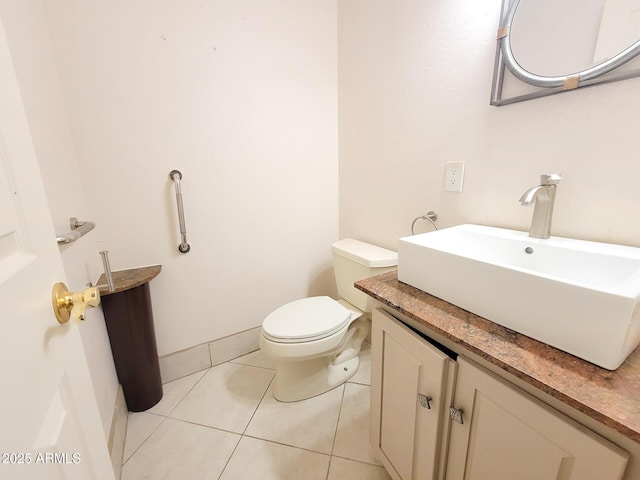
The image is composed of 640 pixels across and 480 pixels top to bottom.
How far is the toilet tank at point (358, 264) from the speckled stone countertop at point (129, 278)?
37.7 inches

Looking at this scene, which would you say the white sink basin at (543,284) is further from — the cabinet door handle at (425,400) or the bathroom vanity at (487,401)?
the cabinet door handle at (425,400)

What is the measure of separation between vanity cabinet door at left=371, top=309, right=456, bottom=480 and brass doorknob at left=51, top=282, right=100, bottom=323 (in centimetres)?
72

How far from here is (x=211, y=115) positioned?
4.65ft

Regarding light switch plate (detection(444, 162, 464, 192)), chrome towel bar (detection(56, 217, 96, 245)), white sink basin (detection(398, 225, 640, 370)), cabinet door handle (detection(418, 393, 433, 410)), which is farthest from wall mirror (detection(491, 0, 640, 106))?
chrome towel bar (detection(56, 217, 96, 245))

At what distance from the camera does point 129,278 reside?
127cm

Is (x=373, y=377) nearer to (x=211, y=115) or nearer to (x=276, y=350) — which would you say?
(x=276, y=350)

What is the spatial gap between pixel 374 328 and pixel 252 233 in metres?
1.01

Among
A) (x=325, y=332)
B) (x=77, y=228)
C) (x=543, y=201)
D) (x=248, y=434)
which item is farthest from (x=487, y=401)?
(x=77, y=228)

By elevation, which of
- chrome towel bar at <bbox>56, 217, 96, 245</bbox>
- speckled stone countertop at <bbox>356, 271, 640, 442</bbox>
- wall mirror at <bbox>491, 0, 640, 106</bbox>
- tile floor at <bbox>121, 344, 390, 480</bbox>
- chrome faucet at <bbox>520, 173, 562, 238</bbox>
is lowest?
tile floor at <bbox>121, 344, 390, 480</bbox>

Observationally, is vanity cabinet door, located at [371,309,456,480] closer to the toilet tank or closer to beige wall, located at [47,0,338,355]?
the toilet tank

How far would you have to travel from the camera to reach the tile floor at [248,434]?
1110 millimetres

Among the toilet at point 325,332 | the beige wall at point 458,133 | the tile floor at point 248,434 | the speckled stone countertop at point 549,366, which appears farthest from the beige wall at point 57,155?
the beige wall at point 458,133

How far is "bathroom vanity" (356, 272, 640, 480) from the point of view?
44cm

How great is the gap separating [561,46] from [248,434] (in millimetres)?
1852
